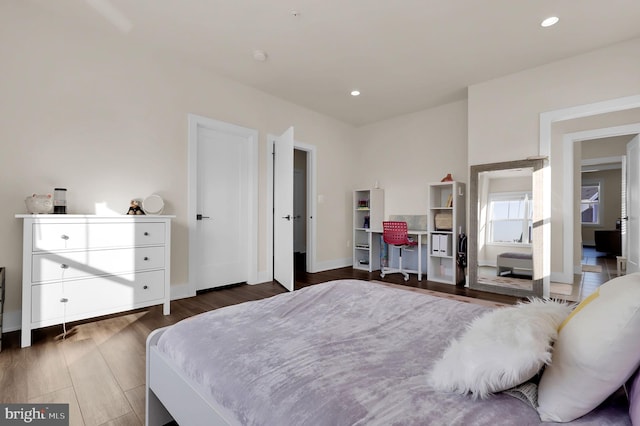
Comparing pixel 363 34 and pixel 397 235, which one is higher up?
→ pixel 363 34

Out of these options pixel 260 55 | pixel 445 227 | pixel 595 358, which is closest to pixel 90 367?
pixel 595 358

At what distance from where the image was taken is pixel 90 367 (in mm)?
1915

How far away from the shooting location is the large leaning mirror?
3615mm

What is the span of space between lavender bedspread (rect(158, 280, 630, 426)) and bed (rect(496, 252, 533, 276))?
2.87m

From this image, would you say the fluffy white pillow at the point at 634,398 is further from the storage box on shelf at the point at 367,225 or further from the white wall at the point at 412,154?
the storage box on shelf at the point at 367,225

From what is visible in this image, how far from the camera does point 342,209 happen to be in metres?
5.61

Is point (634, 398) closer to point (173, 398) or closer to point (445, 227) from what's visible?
point (173, 398)

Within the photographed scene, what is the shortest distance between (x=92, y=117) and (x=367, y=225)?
4.27 meters

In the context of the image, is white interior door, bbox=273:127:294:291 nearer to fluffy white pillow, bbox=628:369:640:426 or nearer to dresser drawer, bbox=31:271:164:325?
dresser drawer, bbox=31:271:164:325

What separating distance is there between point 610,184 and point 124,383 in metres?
11.9

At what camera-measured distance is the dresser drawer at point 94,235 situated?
7.46ft

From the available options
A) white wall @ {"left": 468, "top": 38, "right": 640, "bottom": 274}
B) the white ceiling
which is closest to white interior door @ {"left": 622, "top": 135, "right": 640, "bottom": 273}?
white wall @ {"left": 468, "top": 38, "right": 640, "bottom": 274}

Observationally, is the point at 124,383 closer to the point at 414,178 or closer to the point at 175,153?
the point at 175,153

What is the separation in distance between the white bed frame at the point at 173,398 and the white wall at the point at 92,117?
2127mm
